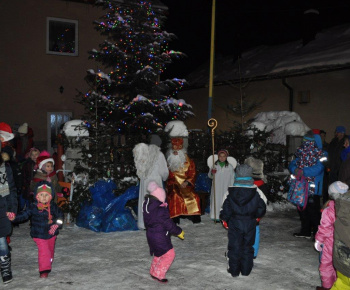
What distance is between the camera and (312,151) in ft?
22.2

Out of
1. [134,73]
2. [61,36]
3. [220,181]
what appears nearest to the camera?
[220,181]

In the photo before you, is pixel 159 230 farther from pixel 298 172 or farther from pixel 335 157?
pixel 335 157

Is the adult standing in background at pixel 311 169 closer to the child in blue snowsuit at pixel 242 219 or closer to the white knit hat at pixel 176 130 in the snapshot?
the child in blue snowsuit at pixel 242 219

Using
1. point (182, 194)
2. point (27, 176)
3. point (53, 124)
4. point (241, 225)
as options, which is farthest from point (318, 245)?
point (53, 124)

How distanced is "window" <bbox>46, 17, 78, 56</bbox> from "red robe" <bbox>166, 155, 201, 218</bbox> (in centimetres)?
974

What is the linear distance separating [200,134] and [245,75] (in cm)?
1234

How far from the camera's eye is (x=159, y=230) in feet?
16.7

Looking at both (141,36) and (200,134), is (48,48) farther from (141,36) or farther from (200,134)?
(200,134)

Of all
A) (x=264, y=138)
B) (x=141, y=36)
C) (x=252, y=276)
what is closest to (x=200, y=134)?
(x=264, y=138)

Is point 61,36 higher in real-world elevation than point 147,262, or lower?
higher

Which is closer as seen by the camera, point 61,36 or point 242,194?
point 242,194

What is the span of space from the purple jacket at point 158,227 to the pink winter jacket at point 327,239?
1.74 metres

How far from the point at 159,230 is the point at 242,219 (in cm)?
111

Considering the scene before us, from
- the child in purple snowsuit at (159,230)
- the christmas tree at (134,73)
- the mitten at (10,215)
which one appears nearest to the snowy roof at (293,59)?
the christmas tree at (134,73)
